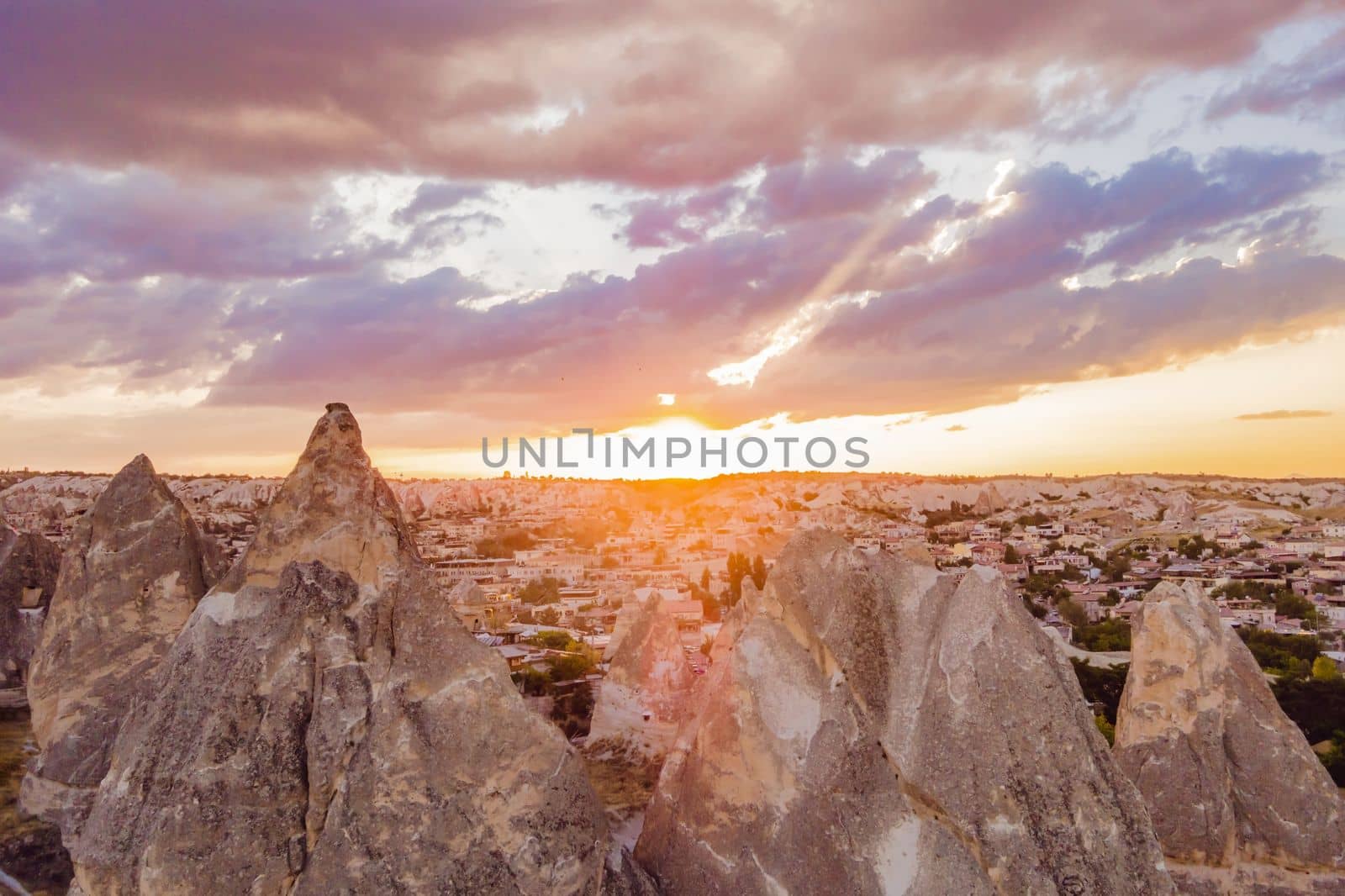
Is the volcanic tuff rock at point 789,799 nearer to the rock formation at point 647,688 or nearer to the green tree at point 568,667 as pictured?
the rock formation at point 647,688

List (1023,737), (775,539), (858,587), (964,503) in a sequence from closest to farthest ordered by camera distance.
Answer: (1023,737), (858,587), (775,539), (964,503)

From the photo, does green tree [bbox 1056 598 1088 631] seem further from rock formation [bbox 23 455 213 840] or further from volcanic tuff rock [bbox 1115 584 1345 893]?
rock formation [bbox 23 455 213 840]

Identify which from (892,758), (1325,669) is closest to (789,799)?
(892,758)

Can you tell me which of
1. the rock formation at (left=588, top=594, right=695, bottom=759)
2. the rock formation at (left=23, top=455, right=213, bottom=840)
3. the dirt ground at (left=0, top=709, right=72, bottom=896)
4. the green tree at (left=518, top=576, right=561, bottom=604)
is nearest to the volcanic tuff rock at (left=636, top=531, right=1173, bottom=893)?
the rock formation at (left=588, top=594, right=695, bottom=759)

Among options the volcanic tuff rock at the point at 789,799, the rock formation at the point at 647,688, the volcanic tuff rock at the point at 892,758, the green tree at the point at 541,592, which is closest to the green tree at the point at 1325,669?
the rock formation at the point at 647,688

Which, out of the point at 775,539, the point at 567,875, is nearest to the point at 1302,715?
the point at 567,875

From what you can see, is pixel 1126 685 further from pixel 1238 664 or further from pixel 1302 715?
pixel 1302 715
